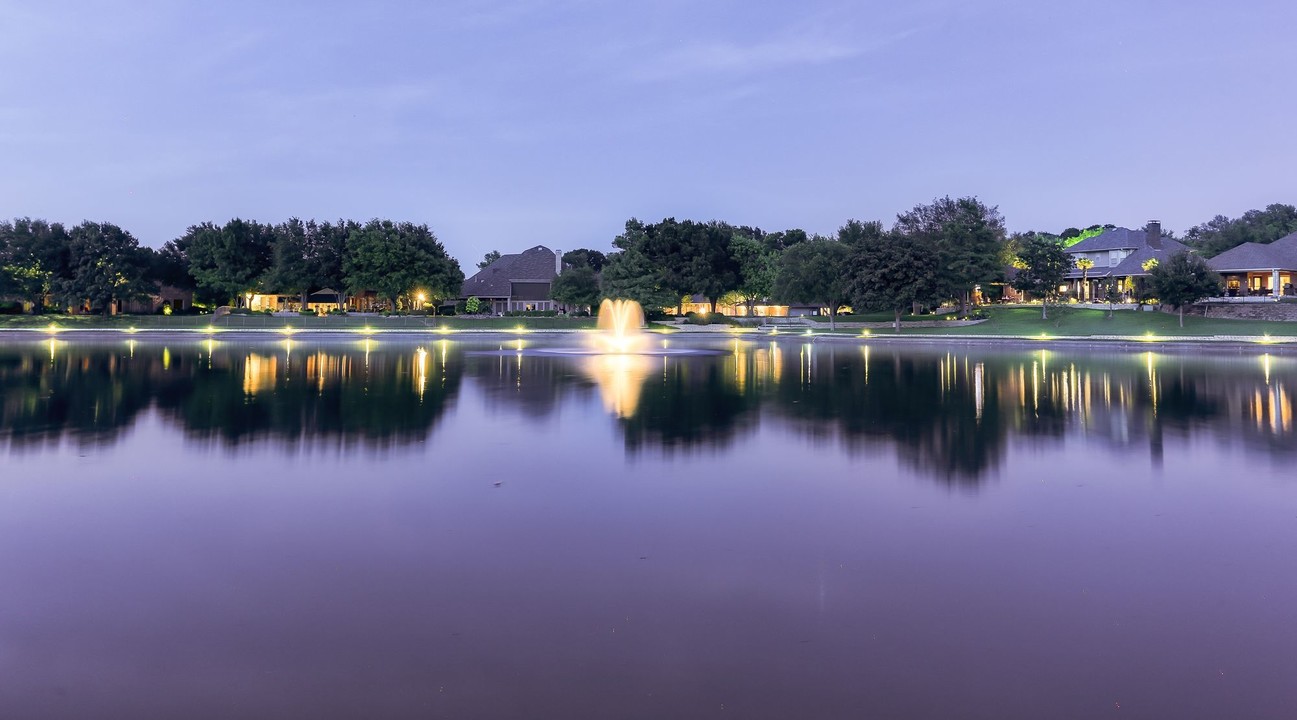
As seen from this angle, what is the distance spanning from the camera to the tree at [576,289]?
87.7m

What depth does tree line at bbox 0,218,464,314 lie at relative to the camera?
3248 inches

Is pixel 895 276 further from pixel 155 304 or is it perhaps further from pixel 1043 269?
pixel 155 304

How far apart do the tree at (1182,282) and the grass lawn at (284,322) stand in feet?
153

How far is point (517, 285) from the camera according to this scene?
102 meters

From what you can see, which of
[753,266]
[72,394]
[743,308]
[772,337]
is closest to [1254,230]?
[753,266]

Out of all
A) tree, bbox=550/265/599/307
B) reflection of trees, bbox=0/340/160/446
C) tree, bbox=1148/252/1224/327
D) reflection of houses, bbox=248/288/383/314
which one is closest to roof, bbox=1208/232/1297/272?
tree, bbox=1148/252/1224/327

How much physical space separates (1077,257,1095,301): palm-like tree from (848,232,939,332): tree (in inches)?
1002

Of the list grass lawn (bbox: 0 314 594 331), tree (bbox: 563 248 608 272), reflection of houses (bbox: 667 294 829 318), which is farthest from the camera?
tree (bbox: 563 248 608 272)

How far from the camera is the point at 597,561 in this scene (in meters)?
7.98

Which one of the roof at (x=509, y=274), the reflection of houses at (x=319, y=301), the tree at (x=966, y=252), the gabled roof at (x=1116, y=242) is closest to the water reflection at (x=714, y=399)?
the tree at (x=966, y=252)

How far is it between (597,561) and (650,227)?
283ft

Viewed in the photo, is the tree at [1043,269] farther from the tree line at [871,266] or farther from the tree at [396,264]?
the tree at [396,264]

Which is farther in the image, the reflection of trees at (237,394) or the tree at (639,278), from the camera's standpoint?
the tree at (639,278)

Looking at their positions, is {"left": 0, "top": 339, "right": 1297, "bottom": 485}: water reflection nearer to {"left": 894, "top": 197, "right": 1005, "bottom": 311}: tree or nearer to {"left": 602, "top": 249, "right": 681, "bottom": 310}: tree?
{"left": 894, "top": 197, "right": 1005, "bottom": 311}: tree
